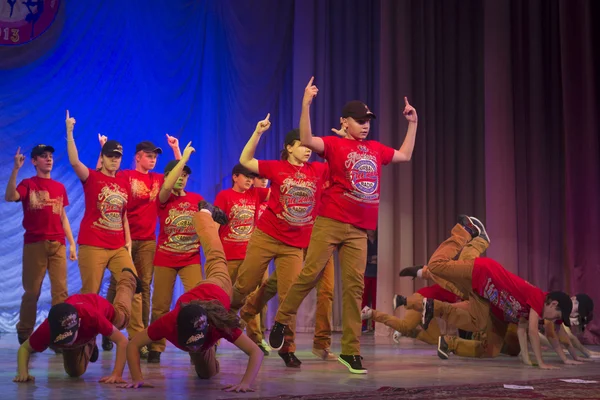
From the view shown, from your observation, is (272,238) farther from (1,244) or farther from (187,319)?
(1,244)

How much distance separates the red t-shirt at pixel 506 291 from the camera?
18.0ft

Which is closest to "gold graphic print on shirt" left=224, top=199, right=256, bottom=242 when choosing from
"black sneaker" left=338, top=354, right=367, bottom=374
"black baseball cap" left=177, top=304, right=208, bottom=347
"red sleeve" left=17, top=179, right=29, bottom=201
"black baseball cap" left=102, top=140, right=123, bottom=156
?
"black baseball cap" left=102, top=140, right=123, bottom=156

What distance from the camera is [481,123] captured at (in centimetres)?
930

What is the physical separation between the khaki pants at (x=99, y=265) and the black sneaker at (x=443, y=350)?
2198mm

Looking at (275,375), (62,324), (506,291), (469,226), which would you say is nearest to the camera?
(62,324)

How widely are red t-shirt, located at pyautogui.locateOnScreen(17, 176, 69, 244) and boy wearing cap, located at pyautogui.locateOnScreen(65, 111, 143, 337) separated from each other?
2.68ft

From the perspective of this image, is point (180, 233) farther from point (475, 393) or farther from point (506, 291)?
point (475, 393)

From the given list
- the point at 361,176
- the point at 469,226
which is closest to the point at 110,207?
the point at 361,176

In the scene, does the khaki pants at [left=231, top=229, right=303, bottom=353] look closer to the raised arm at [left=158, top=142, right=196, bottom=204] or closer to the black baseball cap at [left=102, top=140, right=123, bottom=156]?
the raised arm at [left=158, top=142, right=196, bottom=204]

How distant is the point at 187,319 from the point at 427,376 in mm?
1531

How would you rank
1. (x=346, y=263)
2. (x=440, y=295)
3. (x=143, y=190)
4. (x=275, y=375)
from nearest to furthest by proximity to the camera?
→ 1. (x=275, y=375)
2. (x=346, y=263)
3. (x=143, y=190)
4. (x=440, y=295)

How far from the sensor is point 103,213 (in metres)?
5.51

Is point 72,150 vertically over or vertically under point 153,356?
over

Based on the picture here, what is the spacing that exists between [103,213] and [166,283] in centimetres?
67
